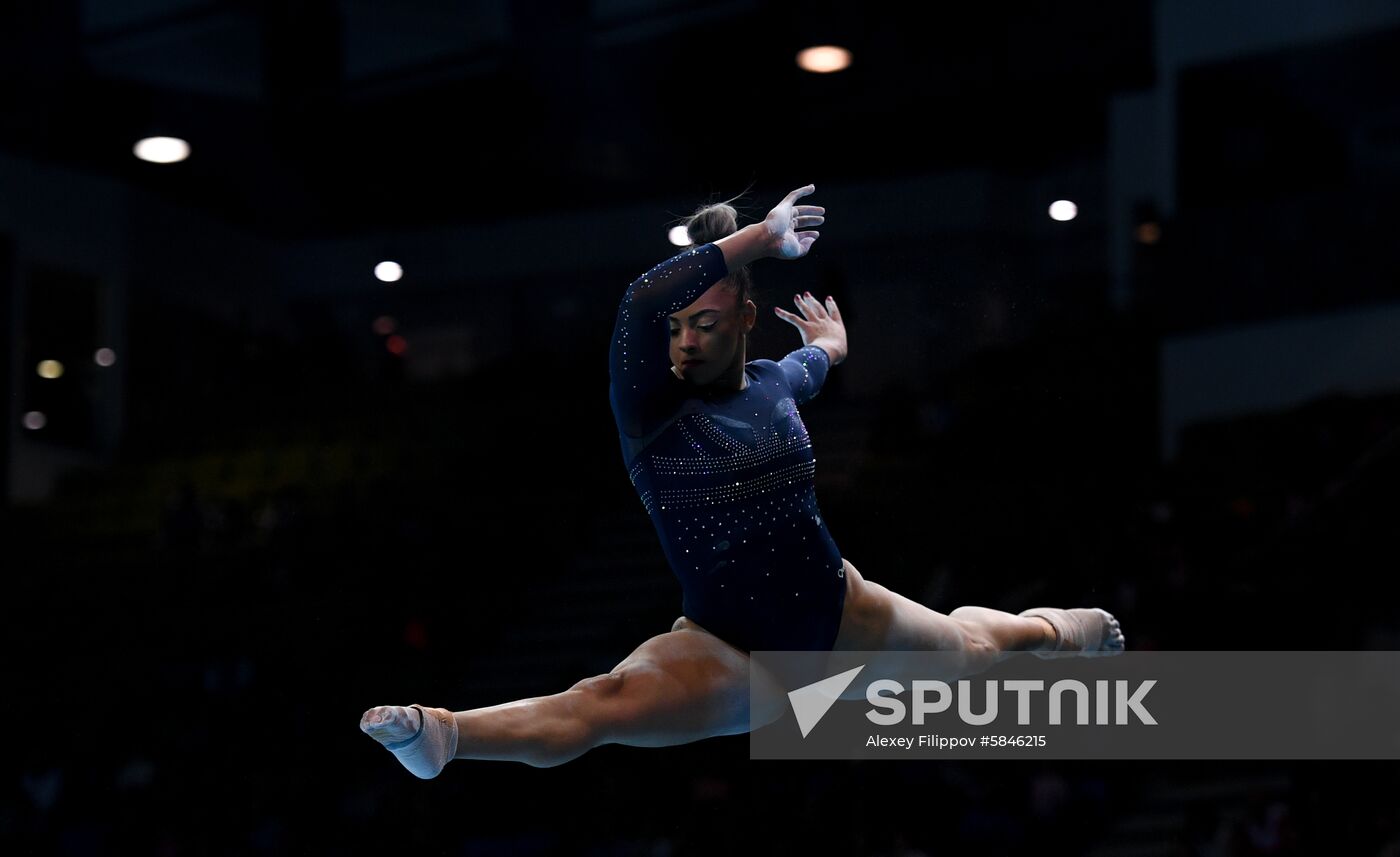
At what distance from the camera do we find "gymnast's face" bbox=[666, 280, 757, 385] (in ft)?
11.1

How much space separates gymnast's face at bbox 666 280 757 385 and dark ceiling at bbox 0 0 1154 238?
386cm

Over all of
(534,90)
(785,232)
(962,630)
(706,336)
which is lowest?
(962,630)

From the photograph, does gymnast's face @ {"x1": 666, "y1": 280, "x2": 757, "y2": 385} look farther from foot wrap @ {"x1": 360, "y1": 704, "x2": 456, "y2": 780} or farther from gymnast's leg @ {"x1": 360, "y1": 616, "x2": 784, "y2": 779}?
foot wrap @ {"x1": 360, "y1": 704, "x2": 456, "y2": 780}

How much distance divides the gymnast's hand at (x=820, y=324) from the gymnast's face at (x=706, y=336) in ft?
2.28

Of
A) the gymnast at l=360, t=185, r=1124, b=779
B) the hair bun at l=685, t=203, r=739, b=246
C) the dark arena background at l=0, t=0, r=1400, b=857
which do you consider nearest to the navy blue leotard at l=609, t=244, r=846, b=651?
the gymnast at l=360, t=185, r=1124, b=779

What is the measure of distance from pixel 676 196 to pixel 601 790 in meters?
4.09

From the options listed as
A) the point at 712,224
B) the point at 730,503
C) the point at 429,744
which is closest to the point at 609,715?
the point at 429,744

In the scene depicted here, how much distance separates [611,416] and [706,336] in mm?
6172

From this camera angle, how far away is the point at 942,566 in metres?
6.20

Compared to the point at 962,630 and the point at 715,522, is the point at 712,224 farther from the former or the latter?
the point at 962,630

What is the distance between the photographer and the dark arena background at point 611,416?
6.55 meters

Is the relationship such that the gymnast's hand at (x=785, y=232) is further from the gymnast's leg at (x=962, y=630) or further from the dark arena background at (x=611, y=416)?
the dark arena background at (x=611, y=416)

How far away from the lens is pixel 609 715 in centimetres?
314

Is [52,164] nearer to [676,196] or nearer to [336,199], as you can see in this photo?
[336,199]
